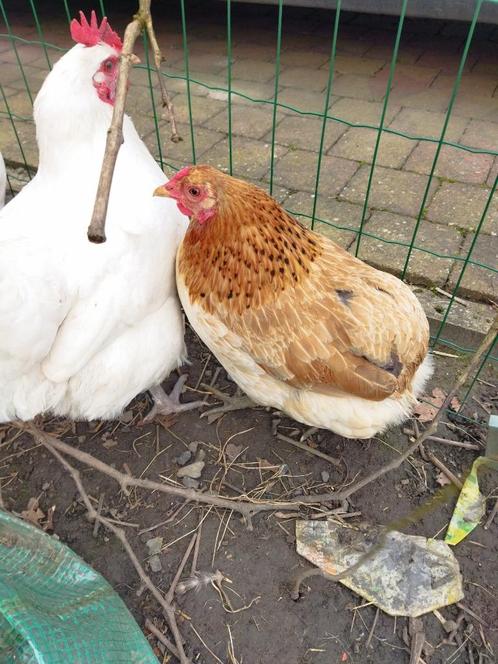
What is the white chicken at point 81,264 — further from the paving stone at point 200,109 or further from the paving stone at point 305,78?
the paving stone at point 305,78

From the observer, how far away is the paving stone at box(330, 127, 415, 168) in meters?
3.50

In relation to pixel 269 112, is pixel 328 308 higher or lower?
higher

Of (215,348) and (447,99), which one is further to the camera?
(447,99)

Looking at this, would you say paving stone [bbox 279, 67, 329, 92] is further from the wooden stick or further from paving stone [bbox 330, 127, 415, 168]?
the wooden stick

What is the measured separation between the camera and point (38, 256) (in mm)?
1506

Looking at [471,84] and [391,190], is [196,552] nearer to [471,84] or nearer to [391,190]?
[391,190]

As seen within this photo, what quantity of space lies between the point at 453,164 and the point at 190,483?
2.79m

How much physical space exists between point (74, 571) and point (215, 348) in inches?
35.4


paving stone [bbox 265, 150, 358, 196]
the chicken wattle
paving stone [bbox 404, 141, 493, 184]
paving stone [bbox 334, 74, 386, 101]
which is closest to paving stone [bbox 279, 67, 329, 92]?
paving stone [bbox 334, 74, 386, 101]

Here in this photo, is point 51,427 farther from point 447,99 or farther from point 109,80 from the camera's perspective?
point 447,99

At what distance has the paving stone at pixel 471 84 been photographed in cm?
410

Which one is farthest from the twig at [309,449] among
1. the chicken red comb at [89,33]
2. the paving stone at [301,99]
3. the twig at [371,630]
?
the paving stone at [301,99]

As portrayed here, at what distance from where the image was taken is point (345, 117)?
3.89m

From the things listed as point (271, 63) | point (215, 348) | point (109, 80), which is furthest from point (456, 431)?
point (271, 63)
